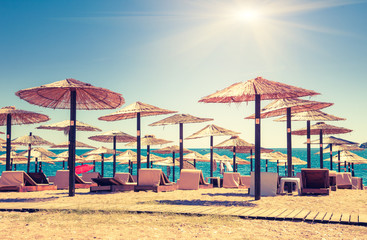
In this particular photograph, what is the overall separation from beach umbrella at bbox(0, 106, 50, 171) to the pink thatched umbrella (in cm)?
227

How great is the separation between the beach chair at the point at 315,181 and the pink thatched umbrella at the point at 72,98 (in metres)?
5.82

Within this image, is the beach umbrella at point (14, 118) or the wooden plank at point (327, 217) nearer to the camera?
the wooden plank at point (327, 217)

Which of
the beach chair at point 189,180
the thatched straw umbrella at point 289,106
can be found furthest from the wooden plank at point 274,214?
the beach chair at point 189,180

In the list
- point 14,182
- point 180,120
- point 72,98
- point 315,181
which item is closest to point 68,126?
point 180,120

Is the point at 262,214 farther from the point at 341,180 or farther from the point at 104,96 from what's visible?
the point at 341,180

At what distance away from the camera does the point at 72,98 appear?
429 inches

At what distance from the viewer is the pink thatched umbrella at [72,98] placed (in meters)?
10.6

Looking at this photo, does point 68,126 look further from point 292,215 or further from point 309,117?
point 292,215

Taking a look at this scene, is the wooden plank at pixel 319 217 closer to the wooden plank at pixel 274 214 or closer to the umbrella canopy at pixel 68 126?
the wooden plank at pixel 274 214

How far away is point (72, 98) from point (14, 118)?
275 inches

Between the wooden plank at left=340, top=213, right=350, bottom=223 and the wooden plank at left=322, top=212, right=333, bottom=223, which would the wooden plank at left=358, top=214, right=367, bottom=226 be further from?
the wooden plank at left=322, top=212, right=333, bottom=223

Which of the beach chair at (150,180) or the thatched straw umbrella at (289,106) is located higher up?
the thatched straw umbrella at (289,106)

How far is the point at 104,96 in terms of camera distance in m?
12.2

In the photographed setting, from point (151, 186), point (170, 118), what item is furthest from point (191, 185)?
point (170, 118)
